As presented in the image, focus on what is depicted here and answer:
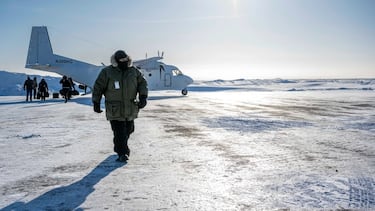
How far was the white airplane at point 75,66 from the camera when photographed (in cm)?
2634

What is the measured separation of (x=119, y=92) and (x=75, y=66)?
23.7m

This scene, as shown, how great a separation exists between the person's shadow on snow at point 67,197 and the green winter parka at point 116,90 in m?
1.05

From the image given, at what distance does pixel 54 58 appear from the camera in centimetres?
2680

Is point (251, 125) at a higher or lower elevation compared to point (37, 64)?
lower

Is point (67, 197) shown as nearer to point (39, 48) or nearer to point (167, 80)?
point (39, 48)

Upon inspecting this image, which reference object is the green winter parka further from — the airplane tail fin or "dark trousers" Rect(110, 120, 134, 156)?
the airplane tail fin

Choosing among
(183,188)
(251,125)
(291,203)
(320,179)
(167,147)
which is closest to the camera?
(291,203)

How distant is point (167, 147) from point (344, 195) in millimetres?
3608

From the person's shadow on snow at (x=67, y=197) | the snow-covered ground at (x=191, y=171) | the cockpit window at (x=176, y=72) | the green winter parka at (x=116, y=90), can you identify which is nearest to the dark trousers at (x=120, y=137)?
the green winter parka at (x=116, y=90)

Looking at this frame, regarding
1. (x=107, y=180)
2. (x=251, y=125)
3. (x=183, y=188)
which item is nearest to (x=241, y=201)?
(x=183, y=188)

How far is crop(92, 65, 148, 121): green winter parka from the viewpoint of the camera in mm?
5332

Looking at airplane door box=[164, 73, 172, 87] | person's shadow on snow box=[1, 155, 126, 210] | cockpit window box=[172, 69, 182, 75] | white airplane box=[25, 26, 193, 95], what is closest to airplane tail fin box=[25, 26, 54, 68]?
white airplane box=[25, 26, 193, 95]

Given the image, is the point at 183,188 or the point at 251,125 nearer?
the point at 183,188

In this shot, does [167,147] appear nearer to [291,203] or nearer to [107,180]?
[107,180]
